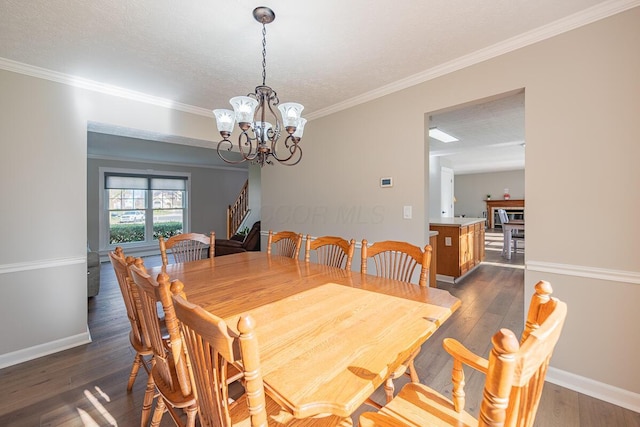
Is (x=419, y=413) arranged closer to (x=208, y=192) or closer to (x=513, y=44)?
(x=513, y=44)

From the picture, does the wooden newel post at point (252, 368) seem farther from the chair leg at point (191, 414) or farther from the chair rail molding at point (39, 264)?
the chair rail molding at point (39, 264)

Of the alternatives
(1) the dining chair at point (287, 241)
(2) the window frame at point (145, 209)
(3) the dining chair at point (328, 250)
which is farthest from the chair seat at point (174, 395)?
(2) the window frame at point (145, 209)

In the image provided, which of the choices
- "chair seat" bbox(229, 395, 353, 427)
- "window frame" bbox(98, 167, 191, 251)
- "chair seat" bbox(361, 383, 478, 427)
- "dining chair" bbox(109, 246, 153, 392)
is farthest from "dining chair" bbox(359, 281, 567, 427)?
"window frame" bbox(98, 167, 191, 251)

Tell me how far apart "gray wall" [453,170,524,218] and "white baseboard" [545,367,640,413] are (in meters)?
10.3

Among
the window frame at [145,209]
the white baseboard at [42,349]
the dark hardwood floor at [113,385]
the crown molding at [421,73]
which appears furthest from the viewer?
the window frame at [145,209]

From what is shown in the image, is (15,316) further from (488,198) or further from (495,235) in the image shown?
(488,198)

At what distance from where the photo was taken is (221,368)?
2.68 ft

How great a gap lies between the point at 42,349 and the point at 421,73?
412cm

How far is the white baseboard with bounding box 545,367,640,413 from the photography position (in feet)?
5.52

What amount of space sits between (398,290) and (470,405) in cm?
91

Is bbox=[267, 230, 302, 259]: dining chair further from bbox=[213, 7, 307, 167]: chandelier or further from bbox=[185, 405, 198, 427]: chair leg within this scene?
bbox=[185, 405, 198, 427]: chair leg

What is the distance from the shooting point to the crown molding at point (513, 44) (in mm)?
1709

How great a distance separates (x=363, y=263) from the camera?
197 cm

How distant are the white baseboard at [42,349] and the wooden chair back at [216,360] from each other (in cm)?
247
